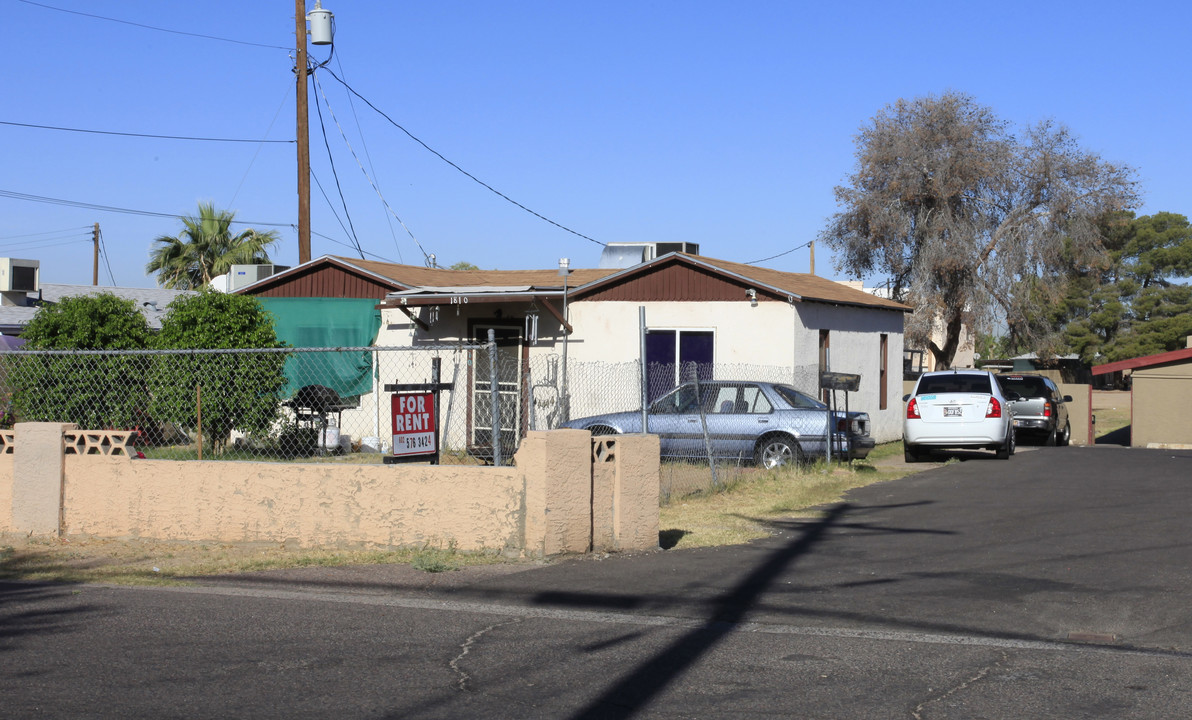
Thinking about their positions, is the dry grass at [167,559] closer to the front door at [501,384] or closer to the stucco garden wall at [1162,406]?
the front door at [501,384]

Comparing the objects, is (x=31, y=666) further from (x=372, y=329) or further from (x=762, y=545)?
(x=372, y=329)

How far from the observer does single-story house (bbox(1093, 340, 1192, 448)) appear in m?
24.9

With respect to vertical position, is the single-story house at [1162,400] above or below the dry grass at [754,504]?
above

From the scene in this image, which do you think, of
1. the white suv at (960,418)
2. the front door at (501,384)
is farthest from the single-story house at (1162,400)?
the front door at (501,384)

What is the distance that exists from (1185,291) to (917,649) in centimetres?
5839

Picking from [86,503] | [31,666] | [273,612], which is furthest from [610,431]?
[31,666]

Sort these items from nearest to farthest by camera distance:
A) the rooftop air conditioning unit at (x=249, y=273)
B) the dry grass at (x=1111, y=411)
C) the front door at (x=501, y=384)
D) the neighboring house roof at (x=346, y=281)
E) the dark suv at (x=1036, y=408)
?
the front door at (x=501, y=384) → the neighboring house roof at (x=346, y=281) → the rooftop air conditioning unit at (x=249, y=273) → the dark suv at (x=1036, y=408) → the dry grass at (x=1111, y=411)

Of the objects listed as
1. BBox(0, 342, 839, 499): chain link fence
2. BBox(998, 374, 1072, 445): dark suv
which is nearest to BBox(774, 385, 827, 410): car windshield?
BBox(0, 342, 839, 499): chain link fence

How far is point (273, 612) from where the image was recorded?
7270 mm

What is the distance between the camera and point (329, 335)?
68.2 ft

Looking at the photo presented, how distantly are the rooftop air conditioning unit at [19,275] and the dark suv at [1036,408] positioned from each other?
2209 centimetres

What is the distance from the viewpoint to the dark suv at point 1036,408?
23.2 m

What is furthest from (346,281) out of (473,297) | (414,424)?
(414,424)

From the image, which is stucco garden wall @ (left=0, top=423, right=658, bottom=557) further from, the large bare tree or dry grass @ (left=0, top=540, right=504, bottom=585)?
the large bare tree
